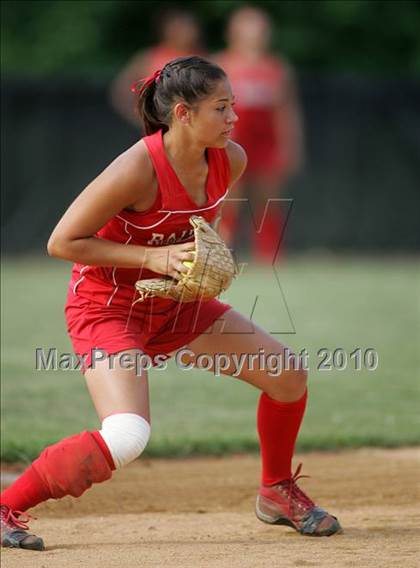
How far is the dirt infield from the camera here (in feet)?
11.4

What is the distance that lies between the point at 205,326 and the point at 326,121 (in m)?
9.30

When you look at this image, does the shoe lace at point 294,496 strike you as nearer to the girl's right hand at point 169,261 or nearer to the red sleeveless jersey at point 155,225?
the red sleeveless jersey at point 155,225

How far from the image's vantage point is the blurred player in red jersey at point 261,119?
1064 cm

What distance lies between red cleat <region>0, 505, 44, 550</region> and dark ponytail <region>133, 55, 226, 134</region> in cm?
134

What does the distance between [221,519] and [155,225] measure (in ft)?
3.94

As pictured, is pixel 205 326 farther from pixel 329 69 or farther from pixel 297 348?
pixel 329 69

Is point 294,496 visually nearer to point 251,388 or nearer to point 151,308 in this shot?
point 151,308

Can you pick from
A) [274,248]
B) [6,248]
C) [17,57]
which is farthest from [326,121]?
[17,57]

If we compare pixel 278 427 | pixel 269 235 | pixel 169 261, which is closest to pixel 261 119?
pixel 269 235

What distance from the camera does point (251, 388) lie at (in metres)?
6.58

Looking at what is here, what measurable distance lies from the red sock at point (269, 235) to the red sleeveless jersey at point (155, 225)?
7131 mm

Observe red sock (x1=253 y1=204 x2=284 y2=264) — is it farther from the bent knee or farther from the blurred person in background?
the bent knee

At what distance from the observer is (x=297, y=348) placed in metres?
7.14

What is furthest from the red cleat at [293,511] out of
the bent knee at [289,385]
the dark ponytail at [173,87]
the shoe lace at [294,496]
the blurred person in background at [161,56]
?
the blurred person in background at [161,56]
